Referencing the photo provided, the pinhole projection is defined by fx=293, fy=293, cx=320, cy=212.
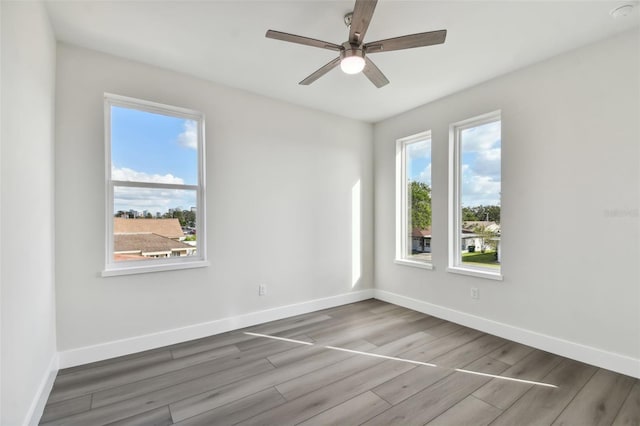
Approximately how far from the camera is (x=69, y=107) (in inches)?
96.2

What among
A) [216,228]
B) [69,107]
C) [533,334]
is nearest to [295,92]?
[216,228]

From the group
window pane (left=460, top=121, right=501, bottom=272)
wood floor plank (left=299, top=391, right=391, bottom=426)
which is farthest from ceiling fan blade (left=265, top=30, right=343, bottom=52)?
wood floor plank (left=299, top=391, right=391, bottom=426)

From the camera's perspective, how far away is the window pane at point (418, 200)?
3.92 m

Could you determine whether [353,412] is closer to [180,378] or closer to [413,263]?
[180,378]

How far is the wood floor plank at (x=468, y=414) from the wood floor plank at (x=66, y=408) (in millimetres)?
2234

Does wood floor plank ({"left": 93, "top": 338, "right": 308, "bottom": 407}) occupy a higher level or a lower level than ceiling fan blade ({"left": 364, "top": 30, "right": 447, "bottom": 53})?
lower

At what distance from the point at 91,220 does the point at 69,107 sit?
955mm

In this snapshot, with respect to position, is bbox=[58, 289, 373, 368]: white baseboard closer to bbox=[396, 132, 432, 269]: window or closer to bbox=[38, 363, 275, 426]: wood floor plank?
bbox=[38, 363, 275, 426]: wood floor plank

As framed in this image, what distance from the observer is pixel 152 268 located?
2.76m

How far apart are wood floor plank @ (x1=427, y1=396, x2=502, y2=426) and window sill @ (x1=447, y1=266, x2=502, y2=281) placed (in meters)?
1.45

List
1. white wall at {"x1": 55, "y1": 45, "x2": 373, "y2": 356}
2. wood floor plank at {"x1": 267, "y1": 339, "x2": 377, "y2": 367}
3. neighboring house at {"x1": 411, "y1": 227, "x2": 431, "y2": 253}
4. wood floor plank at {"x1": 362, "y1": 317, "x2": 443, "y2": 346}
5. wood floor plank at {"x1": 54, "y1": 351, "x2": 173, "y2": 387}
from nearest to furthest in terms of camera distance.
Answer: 1. wood floor plank at {"x1": 54, "y1": 351, "x2": 173, "y2": 387}
2. white wall at {"x1": 55, "y1": 45, "x2": 373, "y2": 356}
3. wood floor plank at {"x1": 267, "y1": 339, "x2": 377, "y2": 367}
4. wood floor plank at {"x1": 362, "y1": 317, "x2": 443, "y2": 346}
5. neighboring house at {"x1": 411, "y1": 227, "x2": 431, "y2": 253}

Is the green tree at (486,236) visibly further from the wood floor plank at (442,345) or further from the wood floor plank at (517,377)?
the wood floor plank at (517,377)

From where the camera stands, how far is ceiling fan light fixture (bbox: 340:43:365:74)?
196cm

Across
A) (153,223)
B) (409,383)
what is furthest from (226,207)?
(409,383)
